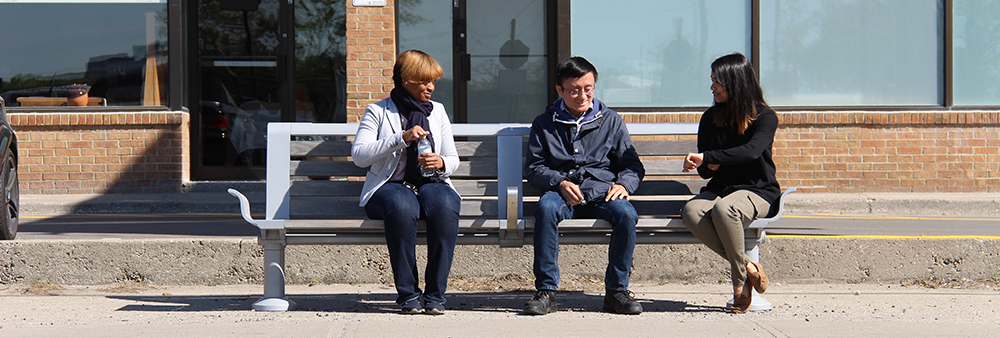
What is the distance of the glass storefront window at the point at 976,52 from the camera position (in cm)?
901

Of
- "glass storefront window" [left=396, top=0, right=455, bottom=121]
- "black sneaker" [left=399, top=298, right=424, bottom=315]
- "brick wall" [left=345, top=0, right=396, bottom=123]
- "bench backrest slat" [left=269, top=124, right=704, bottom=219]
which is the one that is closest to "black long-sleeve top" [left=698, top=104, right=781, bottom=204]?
"bench backrest slat" [left=269, top=124, right=704, bottom=219]

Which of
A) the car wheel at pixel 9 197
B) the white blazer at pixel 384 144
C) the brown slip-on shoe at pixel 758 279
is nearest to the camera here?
the brown slip-on shoe at pixel 758 279

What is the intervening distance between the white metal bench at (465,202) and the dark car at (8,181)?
88.1 inches

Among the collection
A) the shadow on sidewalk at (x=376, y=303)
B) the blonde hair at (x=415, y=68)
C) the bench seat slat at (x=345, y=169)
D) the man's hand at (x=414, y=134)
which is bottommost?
the shadow on sidewalk at (x=376, y=303)

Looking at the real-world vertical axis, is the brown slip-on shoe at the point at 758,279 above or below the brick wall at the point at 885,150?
below

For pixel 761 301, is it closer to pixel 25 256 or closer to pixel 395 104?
pixel 395 104

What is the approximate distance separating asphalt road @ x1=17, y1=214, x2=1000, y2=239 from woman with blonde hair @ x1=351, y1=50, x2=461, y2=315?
2.40 m

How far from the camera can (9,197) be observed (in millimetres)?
5449

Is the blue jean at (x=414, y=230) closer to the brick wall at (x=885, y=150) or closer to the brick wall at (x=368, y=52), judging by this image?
the brick wall at (x=368, y=52)

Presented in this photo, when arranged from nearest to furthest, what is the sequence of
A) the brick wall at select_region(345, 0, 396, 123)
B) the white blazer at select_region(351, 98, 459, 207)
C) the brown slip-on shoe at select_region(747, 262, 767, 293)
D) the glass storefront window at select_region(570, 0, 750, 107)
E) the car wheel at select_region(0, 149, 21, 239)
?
the brown slip-on shoe at select_region(747, 262, 767, 293), the white blazer at select_region(351, 98, 459, 207), the car wheel at select_region(0, 149, 21, 239), the brick wall at select_region(345, 0, 396, 123), the glass storefront window at select_region(570, 0, 750, 107)

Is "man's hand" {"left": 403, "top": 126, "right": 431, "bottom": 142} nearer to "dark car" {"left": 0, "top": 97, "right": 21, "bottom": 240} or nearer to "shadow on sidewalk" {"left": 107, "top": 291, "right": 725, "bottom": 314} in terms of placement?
"shadow on sidewalk" {"left": 107, "top": 291, "right": 725, "bottom": 314}

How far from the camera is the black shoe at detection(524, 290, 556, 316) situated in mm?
3859

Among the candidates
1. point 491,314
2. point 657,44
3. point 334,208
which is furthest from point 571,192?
point 657,44

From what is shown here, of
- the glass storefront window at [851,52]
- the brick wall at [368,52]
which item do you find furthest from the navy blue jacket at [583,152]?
the glass storefront window at [851,52]
